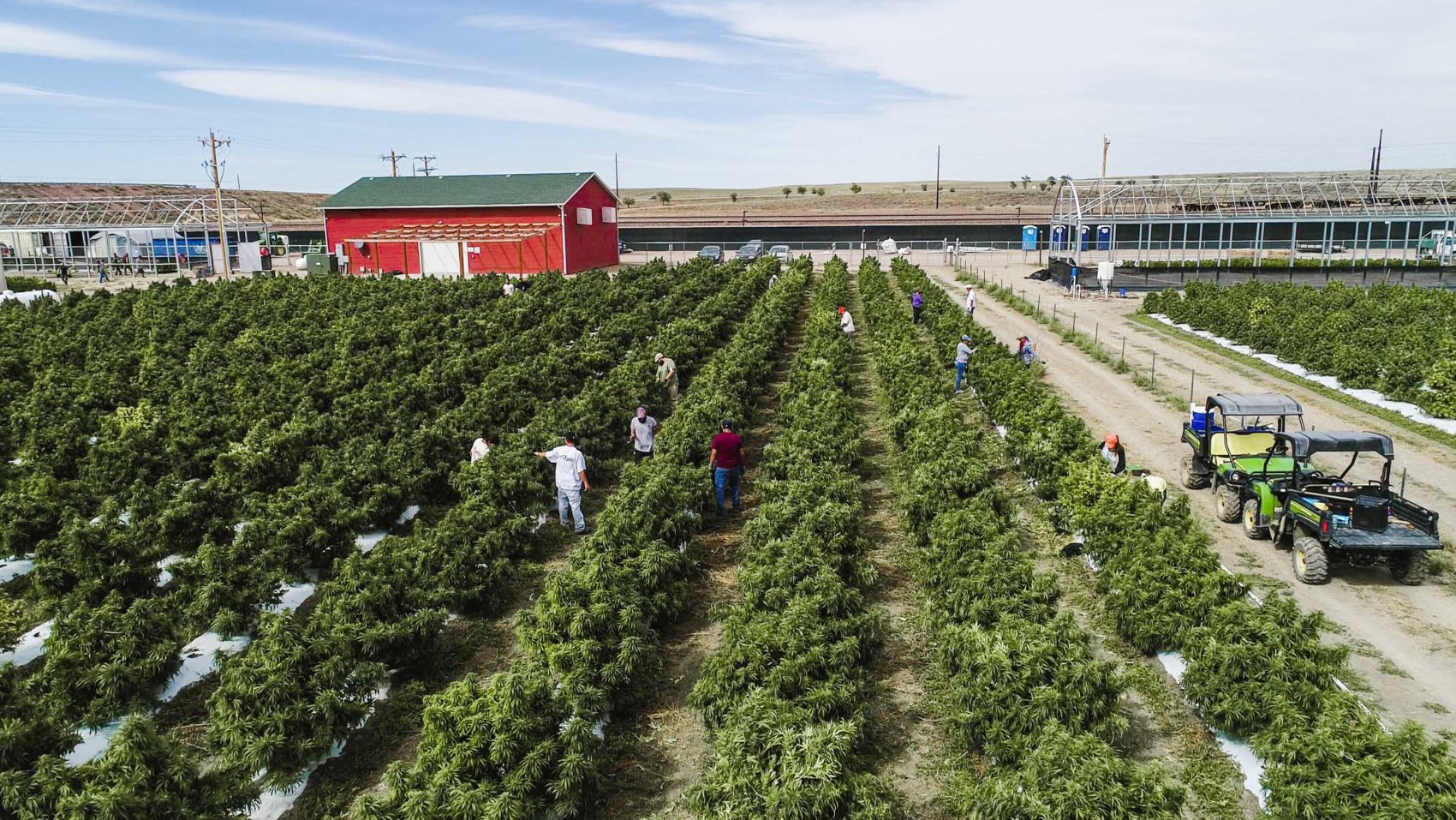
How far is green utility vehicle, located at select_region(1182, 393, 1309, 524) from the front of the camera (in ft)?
49.4

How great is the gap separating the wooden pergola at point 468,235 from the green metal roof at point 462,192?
1.25 m

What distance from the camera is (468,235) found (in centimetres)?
5662

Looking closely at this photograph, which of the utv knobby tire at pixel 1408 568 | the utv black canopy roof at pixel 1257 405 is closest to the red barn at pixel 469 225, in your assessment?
the utv black canopy roof at pixel 1257 405

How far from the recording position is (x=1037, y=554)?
14180 mm

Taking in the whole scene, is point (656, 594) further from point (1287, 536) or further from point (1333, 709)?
point (1287, 536)

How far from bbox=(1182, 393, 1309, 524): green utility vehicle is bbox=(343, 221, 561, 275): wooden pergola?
4410 cm

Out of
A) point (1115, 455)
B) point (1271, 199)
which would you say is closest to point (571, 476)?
point (1115, 455)

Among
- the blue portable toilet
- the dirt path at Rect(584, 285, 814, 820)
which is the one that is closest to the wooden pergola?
the blue portable toilet

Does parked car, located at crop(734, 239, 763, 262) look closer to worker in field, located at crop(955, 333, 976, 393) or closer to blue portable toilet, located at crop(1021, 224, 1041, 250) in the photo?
blue portable toilet, located at crop(1021, 224, 1041, 250)

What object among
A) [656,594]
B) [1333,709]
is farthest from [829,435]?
[1333,709]

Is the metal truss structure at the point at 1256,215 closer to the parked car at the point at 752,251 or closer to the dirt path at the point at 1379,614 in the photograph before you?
the parked car at the point at 752,251

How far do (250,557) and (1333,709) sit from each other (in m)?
12.4

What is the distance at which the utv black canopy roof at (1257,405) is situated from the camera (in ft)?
50.8

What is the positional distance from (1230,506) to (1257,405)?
1.93m
